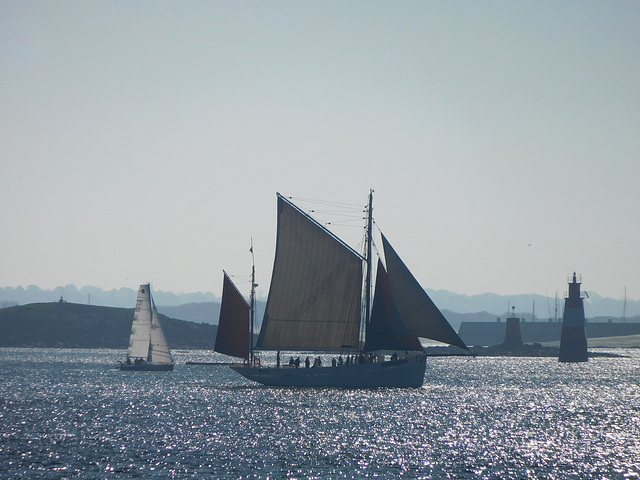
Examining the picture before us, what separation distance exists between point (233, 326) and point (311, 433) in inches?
1337

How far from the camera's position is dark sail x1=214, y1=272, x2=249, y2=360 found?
91.1 meters

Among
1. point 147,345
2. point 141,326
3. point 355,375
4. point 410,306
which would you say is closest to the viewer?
point 410,306

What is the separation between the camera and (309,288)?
278 feet

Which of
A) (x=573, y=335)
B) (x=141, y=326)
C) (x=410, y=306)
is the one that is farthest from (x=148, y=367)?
(x=573, y=335)

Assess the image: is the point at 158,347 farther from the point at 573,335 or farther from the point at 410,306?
the point at 573,335

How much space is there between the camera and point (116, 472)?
142 feet

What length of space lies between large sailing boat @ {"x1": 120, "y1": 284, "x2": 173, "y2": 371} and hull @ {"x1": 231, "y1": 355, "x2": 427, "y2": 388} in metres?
37.3

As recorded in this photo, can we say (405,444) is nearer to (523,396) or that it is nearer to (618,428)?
(618,428)

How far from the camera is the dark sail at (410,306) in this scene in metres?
83.1

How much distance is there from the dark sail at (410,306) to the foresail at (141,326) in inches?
1952

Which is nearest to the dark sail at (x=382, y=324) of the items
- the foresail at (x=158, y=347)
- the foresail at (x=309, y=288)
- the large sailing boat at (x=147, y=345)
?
the foresail at (x=309, y=288)

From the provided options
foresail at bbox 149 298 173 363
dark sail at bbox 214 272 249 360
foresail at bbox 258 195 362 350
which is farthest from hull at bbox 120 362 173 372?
foresail at bbox 258 195 362 350

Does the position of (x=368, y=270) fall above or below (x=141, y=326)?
above

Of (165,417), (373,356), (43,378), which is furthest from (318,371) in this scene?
(43,378)
